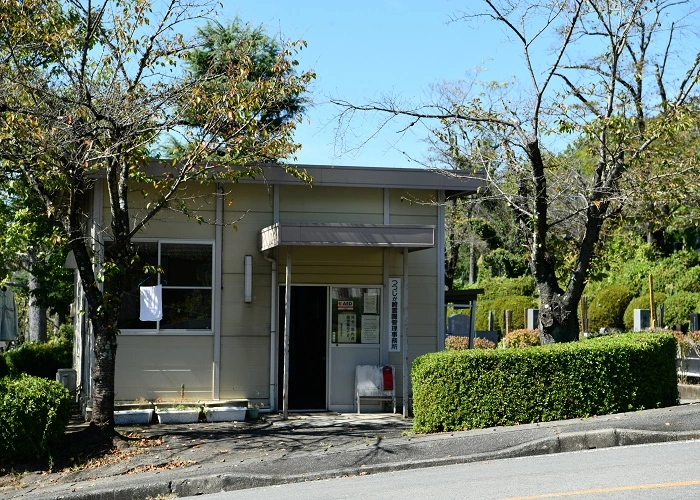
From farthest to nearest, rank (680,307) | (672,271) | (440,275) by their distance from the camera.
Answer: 1. (672,271)
2. (680,307)
3. (440,275)

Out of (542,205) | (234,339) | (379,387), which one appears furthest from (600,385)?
(234,339)

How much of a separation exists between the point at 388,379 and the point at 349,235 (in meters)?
2.86

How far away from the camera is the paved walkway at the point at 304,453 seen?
401 inches

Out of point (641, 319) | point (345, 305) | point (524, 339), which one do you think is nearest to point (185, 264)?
point (345, 305)

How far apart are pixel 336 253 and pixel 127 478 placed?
19.9 feet

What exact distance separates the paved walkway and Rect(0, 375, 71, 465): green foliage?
0.51 meters

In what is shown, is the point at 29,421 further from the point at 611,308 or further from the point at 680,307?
the point at 611,308

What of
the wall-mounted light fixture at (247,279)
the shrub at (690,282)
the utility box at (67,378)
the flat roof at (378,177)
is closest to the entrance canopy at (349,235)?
the wall-mounted light fixture at (247,279)

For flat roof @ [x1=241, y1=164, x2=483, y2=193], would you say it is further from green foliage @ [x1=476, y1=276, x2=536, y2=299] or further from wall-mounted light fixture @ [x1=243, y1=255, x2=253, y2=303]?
green foliage @ [x1=476, y1=276, x2=536, y2=299]

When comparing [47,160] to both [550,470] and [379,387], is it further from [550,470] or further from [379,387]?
[550,470]

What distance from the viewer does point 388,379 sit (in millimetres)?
14945

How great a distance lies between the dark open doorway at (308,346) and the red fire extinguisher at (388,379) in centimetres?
113

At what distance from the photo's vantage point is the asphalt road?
328 inches

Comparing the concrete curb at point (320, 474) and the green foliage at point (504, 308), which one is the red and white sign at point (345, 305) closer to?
the concrete curb at point (320, 474)
